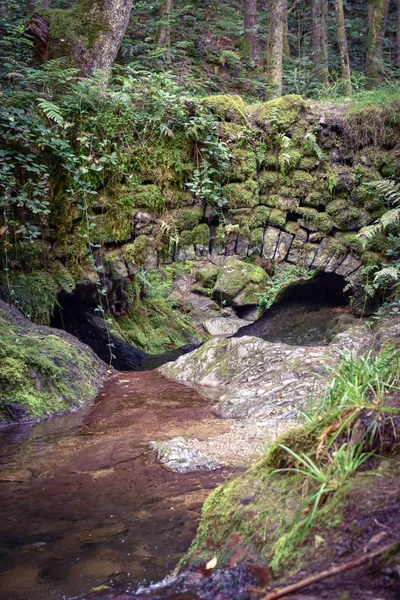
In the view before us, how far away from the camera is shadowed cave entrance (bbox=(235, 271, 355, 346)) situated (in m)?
10.8

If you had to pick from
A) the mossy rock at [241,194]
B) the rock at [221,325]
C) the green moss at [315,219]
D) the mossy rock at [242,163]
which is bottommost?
the rock at [221,325]

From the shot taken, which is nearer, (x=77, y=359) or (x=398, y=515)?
(x=398, y=515)

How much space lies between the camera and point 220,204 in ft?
26.9

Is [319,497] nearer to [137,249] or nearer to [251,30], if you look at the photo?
[137,249]

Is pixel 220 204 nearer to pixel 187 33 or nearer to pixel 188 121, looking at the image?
pixel 188 121

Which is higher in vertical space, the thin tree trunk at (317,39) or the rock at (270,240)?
the thin tree trunk at (317,39)

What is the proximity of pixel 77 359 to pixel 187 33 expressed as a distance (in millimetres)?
16227

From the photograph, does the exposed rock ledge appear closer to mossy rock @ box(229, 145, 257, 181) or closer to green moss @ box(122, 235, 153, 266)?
green moss @ box(122, 235, 153, 266)

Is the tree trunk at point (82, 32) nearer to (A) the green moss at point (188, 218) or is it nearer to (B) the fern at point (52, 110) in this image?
(B) the fern at point (52, 110)

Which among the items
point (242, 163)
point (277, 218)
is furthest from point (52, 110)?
point (277, 218)

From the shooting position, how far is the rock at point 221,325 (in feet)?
48.2

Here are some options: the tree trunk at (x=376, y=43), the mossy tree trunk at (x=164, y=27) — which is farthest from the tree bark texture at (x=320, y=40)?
the mossy tree trunk at (x=164, y=27)

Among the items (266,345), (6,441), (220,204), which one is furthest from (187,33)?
(6,441)

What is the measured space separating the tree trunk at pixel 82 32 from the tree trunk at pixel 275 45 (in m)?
3.88
